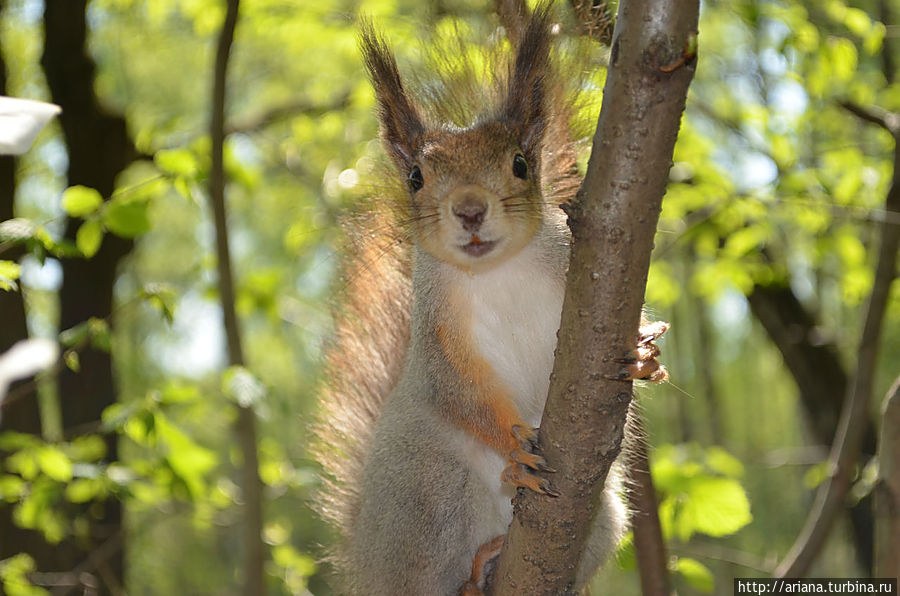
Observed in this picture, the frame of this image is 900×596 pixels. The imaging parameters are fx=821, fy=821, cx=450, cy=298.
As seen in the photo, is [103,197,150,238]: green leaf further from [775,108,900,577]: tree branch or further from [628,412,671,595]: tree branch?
[775,108,900,577]: tree branch

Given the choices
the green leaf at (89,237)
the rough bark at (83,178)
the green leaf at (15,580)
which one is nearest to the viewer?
the green leaf at (89,237)

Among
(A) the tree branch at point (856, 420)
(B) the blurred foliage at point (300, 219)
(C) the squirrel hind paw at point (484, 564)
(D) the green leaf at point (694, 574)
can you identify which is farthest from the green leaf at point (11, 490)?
(A) the tree branch at point (856, 420)

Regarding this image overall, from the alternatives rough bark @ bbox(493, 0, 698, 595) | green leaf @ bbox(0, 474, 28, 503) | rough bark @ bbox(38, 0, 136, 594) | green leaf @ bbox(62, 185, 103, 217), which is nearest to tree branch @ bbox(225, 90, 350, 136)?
rough bark @ bbox(38, 0, 136, 594)

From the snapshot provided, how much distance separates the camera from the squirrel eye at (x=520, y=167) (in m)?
1.73

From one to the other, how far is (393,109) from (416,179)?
21cm

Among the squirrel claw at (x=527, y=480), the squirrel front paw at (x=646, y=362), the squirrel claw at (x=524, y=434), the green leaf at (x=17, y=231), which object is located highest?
the green leaf at (x=17, y=231)

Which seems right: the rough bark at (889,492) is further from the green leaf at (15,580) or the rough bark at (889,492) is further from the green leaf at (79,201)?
the green leaf at (15,580)

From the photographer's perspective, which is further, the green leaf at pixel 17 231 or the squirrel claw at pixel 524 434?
the green leaf at pixel 17 231

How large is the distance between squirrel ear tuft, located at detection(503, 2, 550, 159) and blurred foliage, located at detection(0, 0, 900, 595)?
409 millimetres

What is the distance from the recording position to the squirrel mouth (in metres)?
1.63

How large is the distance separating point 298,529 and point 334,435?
33.1ft

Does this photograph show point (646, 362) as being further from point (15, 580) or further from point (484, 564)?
point (15, 580)

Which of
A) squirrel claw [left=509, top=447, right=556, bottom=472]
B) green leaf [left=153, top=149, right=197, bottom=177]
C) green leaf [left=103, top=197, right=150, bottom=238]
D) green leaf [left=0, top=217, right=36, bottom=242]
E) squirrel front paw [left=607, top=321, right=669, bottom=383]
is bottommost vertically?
squirrel claw [left=509, top=447, right=556, bottom=472]

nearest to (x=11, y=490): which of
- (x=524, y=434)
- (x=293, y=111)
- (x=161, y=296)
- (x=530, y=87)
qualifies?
(x=161, y=296)
